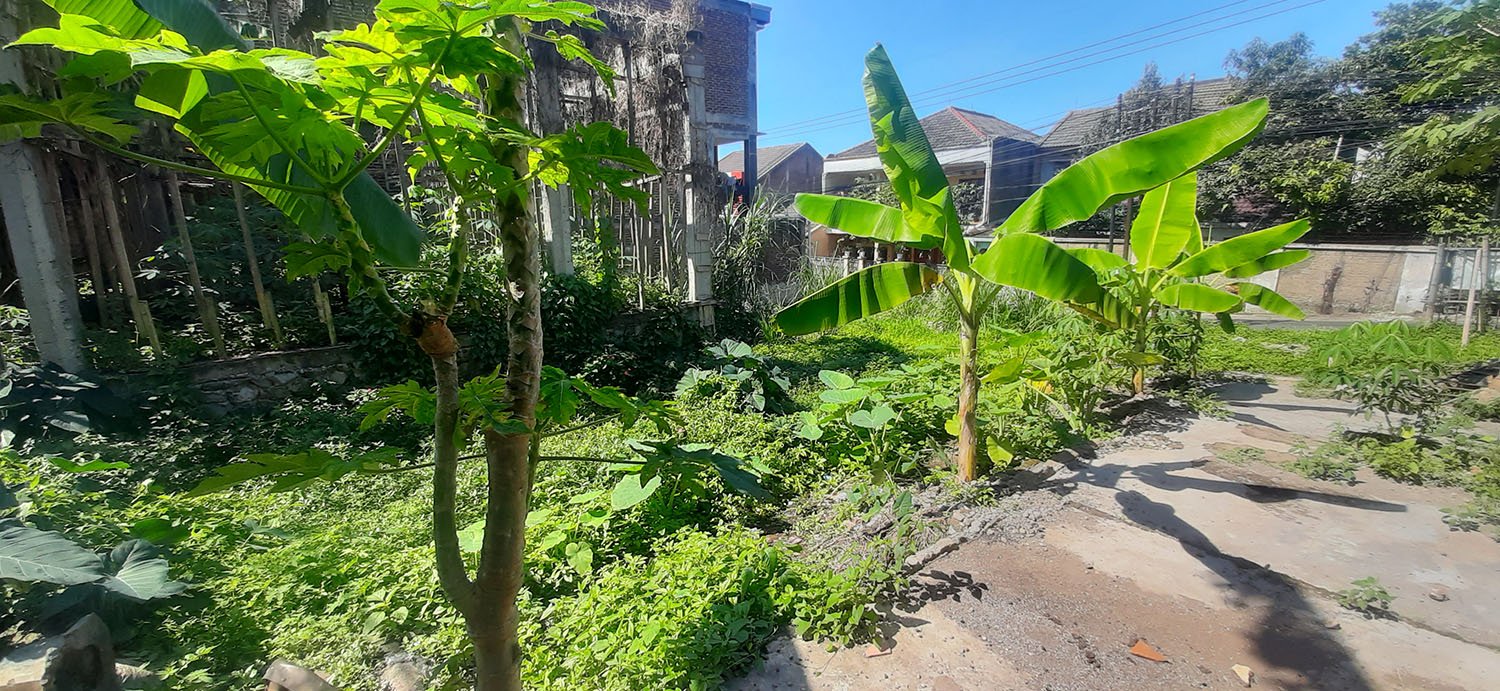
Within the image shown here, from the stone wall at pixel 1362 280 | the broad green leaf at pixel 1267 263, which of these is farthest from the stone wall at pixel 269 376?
the stone wall at pixel 1362 280

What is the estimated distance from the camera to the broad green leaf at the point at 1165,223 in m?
4.34

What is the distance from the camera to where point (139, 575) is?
1.91 meters

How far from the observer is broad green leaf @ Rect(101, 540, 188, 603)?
1.84 m

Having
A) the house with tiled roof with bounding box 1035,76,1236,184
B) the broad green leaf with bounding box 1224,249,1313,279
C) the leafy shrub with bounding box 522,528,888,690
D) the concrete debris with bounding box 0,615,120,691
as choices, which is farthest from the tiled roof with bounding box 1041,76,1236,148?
the concrete debris with bounding box 0,615,120,691

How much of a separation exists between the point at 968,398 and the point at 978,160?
22353mm

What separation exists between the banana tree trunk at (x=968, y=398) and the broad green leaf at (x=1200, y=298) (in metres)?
2.37

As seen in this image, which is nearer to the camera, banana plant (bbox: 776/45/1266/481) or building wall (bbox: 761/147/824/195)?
banana plant (bbox: 776/45/1266/481)

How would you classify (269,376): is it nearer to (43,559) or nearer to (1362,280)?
(43,559)

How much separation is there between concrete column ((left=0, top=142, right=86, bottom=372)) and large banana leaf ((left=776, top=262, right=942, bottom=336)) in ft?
17.1

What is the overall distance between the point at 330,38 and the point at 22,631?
2252 mm

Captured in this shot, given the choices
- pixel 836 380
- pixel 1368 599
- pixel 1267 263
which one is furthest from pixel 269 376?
pixel 1267 263

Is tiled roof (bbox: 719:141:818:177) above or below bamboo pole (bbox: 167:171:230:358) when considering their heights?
above

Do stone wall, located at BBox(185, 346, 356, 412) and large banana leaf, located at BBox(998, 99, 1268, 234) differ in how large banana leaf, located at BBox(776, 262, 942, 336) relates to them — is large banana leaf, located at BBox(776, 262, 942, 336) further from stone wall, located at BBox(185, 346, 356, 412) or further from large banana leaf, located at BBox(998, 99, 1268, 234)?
stone wall, located at BBox(185, 346, 356, 412)

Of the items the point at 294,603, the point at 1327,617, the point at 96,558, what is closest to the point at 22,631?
the point at 96,558
